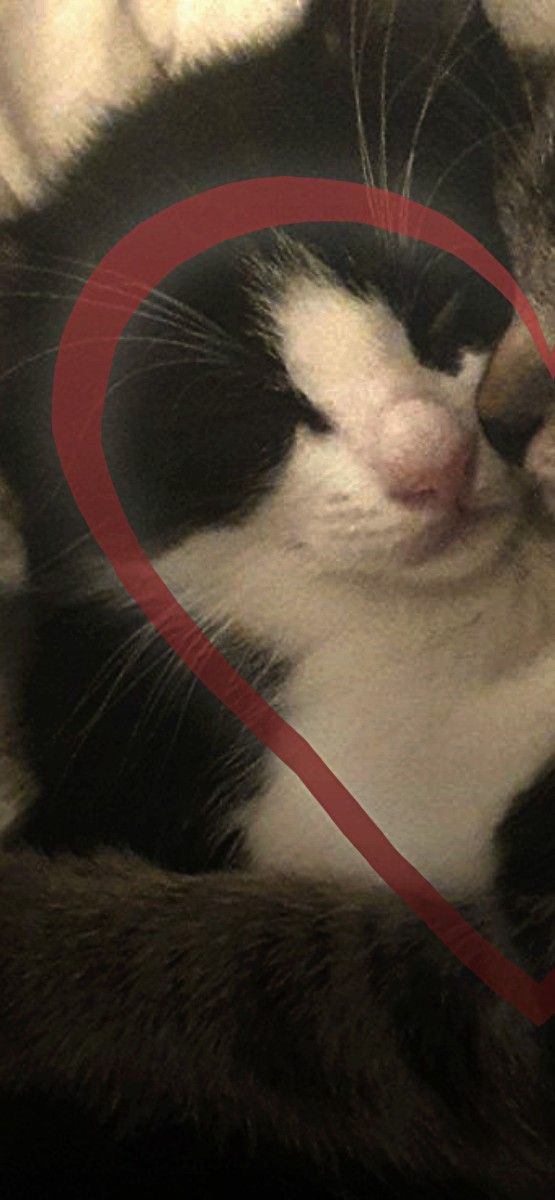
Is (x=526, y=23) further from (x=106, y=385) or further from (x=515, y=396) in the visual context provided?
(x=106, y=385)

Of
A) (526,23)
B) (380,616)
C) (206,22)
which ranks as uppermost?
(206,22)

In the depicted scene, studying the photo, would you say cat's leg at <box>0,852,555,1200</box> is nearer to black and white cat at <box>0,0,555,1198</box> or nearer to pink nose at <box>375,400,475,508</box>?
black and white cat at <box>0,0,555,1198</box>

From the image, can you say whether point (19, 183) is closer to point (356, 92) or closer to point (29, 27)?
point (29, 27)

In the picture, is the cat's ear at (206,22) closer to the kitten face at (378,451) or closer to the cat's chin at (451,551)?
the kitten face at (378,451)

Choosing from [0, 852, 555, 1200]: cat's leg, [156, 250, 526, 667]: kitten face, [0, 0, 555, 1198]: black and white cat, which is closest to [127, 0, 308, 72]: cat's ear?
[0, 0, 555, 1198]: black and white cat

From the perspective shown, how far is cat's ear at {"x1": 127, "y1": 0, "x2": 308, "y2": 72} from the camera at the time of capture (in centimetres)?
54

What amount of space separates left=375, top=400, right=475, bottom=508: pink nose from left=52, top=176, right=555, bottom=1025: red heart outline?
2.8 inches

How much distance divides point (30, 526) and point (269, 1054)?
352 millimetres

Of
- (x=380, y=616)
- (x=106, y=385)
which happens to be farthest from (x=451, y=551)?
(x=106, y=385)

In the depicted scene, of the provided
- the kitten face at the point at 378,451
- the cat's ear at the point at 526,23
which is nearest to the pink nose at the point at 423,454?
the kitten face at the point at 378,451

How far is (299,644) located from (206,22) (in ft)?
1.18

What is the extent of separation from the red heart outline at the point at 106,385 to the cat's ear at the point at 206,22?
79 mm

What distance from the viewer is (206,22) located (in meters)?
0.54

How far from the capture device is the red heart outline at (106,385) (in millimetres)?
541
